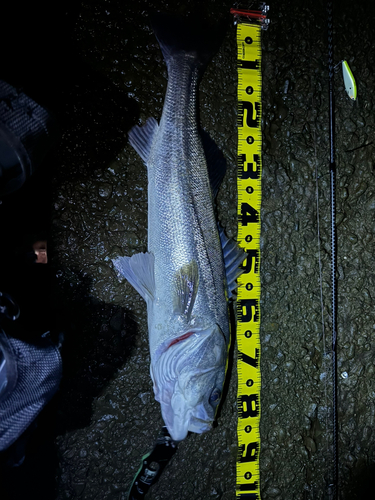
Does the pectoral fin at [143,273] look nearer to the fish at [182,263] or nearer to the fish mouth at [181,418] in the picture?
the fish at [182,263]

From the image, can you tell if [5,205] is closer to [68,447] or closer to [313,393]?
[68,447]

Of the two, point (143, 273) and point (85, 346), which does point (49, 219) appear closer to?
point (143, 273)

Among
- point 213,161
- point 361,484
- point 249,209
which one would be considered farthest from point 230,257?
point 361,484

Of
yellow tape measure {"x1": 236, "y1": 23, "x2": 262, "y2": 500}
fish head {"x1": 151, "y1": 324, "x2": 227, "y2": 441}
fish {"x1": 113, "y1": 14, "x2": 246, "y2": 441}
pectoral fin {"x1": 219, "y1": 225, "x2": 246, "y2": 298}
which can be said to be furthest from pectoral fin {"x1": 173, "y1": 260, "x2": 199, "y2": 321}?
yellow tape measure {"x1": 236, "y1": 23, "x2": 262, "y2": 500}

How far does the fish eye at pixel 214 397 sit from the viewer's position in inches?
64.4

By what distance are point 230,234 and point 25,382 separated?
4.26ft

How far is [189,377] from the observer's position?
1.57 metres

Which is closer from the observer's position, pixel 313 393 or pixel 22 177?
pixel 22 177

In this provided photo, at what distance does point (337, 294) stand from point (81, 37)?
2.13 m

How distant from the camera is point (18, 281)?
1.74 metres

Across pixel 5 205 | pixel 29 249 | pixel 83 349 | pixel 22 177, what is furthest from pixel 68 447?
pixel 22 177

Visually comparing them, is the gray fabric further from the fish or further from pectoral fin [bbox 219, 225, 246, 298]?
pectoral fin [bbox 219, 225, 246, 298]

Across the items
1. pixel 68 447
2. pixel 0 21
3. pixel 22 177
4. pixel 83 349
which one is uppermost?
pixel 0 21

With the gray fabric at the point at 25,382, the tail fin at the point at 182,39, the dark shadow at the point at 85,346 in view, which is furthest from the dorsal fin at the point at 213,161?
the gray fabric at the point at 25,382
